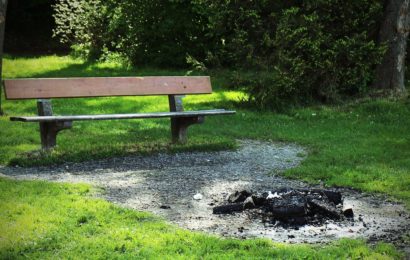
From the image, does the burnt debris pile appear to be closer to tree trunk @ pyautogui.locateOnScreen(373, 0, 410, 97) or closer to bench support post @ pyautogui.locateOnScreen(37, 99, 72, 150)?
bench support post @ pyautogui.locateOnScreen(37, 99, 72, 150)

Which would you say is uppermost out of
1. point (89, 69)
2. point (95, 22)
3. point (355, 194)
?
point (95, 22)

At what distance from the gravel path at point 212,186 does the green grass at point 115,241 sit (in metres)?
0.30

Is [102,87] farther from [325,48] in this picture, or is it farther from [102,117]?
[325,48]

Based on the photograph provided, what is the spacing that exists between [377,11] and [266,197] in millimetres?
8209

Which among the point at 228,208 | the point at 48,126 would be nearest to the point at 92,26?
the point at 48,126

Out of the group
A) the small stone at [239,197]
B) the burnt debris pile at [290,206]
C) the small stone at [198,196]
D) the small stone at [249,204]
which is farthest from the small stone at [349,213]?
the small stone at [198,196]

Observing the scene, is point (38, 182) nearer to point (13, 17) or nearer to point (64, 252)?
point (64, 252)

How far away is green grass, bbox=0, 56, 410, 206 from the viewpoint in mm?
7594

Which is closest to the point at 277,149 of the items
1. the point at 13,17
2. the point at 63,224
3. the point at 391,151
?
the point at 391,151

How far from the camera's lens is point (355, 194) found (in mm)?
6582

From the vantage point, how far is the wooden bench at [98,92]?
25.5ft

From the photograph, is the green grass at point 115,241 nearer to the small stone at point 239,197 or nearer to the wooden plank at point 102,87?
the small stone at point 239,197

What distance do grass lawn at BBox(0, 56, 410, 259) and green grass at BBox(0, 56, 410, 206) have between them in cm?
2

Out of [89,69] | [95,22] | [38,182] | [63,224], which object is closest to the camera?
[63,224]
